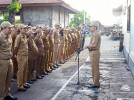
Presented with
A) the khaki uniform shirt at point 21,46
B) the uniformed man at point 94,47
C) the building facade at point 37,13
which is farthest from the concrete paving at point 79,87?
the building facade at point 37,13

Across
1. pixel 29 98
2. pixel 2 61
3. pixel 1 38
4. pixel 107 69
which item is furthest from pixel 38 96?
A: pixel 107 69

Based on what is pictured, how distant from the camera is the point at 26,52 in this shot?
780 cm

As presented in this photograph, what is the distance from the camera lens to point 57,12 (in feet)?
63.6

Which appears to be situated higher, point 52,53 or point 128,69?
point 52,53

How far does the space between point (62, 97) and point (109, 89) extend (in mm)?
1680

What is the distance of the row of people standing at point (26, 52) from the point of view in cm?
643

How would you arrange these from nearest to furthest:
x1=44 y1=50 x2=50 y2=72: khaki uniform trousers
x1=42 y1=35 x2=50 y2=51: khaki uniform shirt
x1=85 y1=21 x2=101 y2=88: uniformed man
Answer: x1=85 y1=21 x2=101 y2=88: uniformed man
x1=42 y1=35 x2=50 y2=51: khaki uniform shirt
x1=44 y1=50 x2=50 y2=72: khaki uniform trousers

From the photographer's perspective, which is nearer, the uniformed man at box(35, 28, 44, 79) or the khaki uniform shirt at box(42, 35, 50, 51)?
the uniformed man at box(35, 28, 44, 79)

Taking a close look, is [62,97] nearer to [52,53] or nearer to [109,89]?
[109,89]

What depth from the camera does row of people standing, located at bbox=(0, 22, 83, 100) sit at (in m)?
6.43

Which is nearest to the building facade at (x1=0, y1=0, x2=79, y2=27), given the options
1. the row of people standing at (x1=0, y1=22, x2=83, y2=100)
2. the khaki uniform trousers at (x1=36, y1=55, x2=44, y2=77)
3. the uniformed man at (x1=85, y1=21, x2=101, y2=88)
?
the row of people standing at (x1=0, y1=22, x2=83, y2=100)

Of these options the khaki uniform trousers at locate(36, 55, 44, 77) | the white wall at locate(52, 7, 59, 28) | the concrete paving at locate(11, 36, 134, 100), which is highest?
the white wall at locate(52, 7, 59, 28)

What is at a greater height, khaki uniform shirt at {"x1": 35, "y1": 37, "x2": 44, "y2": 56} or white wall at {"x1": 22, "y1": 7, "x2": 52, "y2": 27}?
white wall at {"x1": 22, "y1": 7, "x2": 52, "y2": 27}

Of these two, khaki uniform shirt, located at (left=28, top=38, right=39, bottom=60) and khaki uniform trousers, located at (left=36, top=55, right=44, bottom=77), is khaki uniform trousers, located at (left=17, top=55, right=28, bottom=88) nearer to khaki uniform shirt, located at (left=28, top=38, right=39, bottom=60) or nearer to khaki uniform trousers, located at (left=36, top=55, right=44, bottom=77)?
khaki uniform shirt, located at (left=28, top=38, right=39, bottom=60)
